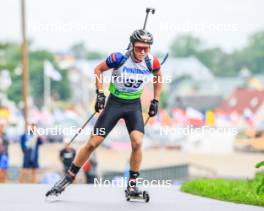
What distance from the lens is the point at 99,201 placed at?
40.7ft

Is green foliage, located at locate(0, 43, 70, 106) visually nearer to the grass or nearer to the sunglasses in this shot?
the grass

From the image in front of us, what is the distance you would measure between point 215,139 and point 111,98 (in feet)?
300

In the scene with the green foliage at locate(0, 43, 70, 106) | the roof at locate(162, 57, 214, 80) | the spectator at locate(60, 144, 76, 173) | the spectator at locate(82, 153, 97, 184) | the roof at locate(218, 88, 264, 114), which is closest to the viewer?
the spectator at locate(60, 144, 76, 173)

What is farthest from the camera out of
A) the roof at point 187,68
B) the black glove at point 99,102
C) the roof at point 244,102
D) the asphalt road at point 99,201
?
the roof at point 187,68

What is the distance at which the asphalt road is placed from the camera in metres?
11.5

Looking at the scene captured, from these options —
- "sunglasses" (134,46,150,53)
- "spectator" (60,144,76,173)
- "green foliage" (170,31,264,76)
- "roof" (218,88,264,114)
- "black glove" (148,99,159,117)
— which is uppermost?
"green foliage" (170,31,264,76)

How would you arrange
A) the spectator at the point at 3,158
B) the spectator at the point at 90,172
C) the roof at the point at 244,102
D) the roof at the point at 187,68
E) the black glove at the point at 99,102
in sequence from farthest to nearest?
1. the roof at the point at 187,68
2. the roof at the point at 244,102
3. the spectator at the point at 90,172
4. the spectator at the point at 3,158
5. the black glove at the point at 99,102

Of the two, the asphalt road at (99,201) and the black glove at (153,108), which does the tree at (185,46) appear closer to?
the asphalt road at (99,201)

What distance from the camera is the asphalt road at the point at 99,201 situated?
11.5 m

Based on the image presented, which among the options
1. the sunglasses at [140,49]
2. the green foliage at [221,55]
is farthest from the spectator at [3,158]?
the green foliage at [221,55]

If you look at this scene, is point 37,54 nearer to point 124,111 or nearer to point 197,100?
point 197,100

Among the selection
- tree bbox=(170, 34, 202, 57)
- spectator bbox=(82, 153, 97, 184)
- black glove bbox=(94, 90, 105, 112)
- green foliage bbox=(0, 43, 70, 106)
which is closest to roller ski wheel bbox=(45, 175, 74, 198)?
black glove bbox=(94, 90, 105, 112)

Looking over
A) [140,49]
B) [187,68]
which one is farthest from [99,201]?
[187,68]

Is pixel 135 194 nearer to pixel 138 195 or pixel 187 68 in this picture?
pixel 138 195
